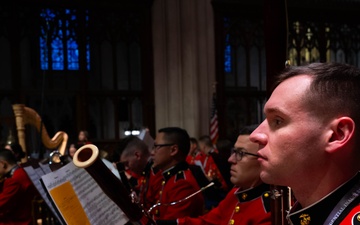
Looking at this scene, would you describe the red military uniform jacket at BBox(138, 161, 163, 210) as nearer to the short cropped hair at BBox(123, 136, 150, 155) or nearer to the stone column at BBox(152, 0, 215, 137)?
the short cropped hair at BBox(123, 136, 150, 155)

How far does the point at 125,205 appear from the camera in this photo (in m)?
1.75

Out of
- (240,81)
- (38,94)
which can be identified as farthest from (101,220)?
(240,81)

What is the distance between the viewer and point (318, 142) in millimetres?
975

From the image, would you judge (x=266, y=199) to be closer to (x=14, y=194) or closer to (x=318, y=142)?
(x=318, y=142)

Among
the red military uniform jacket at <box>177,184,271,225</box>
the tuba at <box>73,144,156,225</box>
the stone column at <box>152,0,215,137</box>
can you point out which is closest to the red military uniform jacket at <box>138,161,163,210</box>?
the red military uniform jacket at <box>177,184,271,225</box>

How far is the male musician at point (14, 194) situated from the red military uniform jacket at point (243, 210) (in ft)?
8.16

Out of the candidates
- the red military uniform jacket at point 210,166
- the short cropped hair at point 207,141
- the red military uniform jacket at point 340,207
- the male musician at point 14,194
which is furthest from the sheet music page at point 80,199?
the short cropped hair at point 207,141

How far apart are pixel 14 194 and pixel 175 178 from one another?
6.11 ft

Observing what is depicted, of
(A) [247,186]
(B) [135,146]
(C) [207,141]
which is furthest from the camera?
(C) [207,141]

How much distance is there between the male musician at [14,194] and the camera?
462 centimetres

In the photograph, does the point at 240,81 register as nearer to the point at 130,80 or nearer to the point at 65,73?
the point at 130,80

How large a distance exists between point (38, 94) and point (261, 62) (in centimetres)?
491

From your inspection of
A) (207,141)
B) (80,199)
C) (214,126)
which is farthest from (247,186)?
(214,126)

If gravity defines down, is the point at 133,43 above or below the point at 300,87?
above
